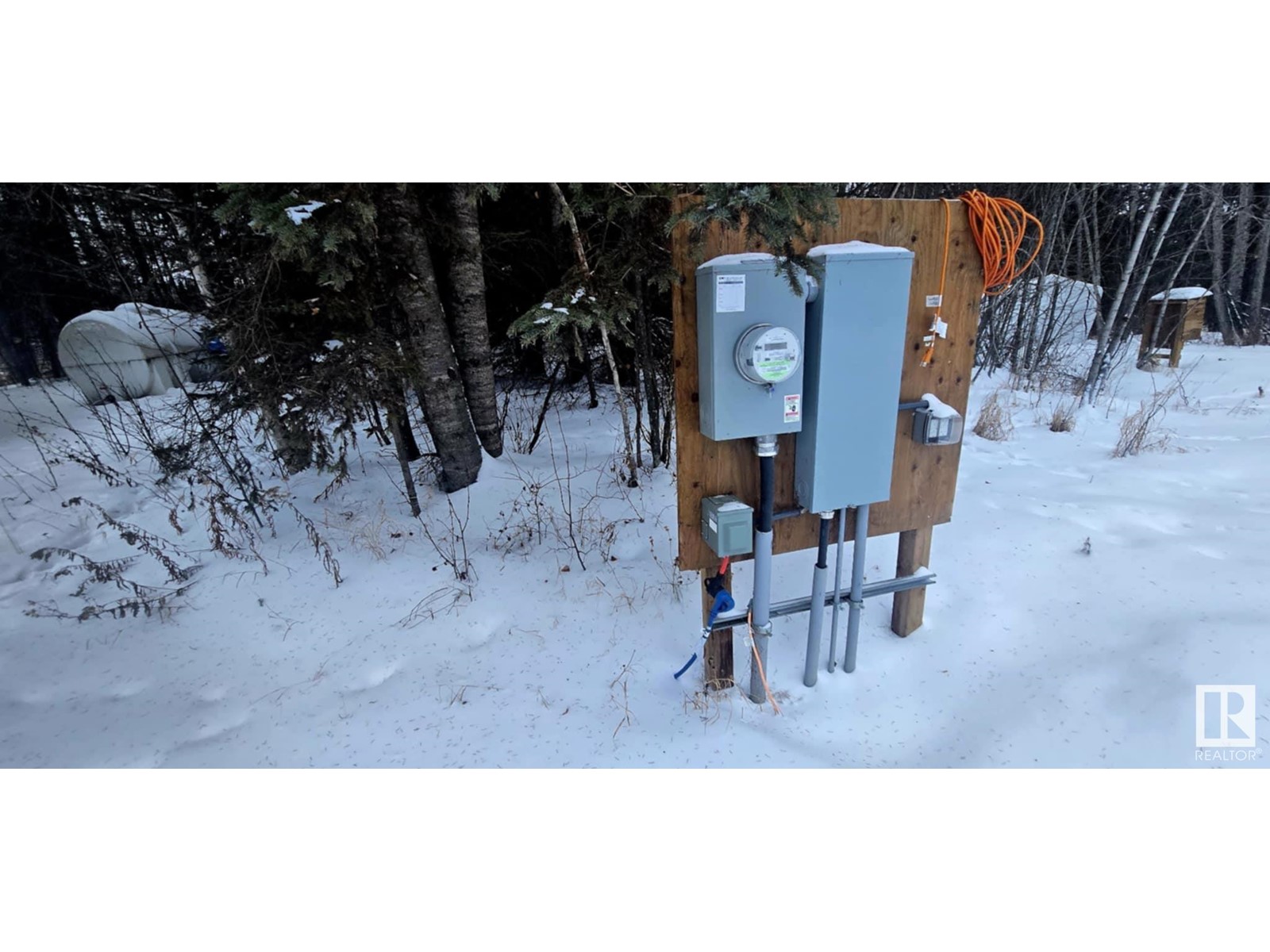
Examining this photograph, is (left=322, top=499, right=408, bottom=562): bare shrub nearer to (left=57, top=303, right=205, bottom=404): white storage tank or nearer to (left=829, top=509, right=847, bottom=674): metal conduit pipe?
(left=829, top=509, right=847, bottom=674): metal conduit pipe

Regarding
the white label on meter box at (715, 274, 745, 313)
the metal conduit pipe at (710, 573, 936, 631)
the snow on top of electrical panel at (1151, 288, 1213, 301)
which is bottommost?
the metal conduit pipe at (710, 573, 936, 631)

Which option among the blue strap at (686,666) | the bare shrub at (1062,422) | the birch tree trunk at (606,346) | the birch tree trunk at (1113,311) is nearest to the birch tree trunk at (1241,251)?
the birch tree trunk at (1113,311)

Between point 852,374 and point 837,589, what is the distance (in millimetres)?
976

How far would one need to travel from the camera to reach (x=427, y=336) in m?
3.52

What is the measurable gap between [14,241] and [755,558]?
398 inches

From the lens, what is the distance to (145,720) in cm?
236

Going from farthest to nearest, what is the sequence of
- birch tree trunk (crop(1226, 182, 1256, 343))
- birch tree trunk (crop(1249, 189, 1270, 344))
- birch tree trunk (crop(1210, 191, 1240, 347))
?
birch tree trunk (crop(1249, 189, 1270, 344)) < birch tree trunk (crop(1210, 191, 1240, 347)) < birch tree trunk (crop(1226, 182, 1256, 343))

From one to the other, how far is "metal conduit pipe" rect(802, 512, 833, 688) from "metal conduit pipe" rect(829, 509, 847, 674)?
46mm

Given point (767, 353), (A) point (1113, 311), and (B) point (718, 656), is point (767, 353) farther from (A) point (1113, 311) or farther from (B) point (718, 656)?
(A) point (1113, 311)

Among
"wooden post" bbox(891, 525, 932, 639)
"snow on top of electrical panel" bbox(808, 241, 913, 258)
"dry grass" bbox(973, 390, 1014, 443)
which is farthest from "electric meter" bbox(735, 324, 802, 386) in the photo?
"dry grass" bbox(973, 390, 1014, 443)

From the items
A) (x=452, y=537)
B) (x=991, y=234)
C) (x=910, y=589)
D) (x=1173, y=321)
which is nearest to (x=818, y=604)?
(x=910, y=589)

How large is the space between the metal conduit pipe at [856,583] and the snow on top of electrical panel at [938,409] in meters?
0.45

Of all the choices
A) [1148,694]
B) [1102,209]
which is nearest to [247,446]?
[1148,694]

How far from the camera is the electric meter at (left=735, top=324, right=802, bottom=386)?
5.76 feet
